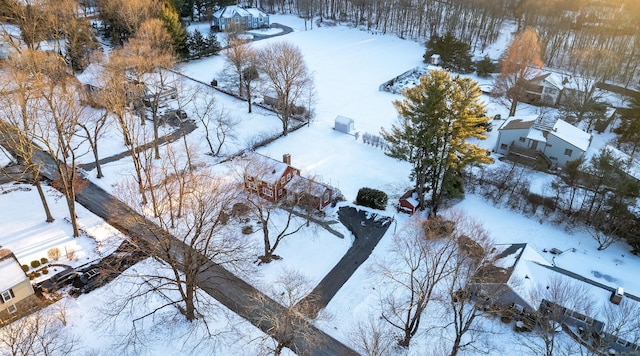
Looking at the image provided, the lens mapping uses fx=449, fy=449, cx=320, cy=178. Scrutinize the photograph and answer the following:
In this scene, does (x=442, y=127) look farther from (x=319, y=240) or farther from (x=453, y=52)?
(x=453, y=52)

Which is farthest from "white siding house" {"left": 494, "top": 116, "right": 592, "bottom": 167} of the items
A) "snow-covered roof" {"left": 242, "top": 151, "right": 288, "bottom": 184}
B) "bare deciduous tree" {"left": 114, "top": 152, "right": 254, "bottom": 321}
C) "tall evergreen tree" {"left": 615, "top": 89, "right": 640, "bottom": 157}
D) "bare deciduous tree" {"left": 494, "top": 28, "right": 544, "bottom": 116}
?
"bare deciduous tree" {"left": 114, "top": 152, "right": 254, "bottom": 321}

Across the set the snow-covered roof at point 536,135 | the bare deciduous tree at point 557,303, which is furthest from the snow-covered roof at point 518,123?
the bare deciduous tree at point 557,303

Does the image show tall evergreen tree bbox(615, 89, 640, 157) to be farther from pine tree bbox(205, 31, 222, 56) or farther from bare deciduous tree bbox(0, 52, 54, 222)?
pine tree bbox(205, 31, 222, 56)

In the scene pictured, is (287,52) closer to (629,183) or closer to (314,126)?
(314,126)

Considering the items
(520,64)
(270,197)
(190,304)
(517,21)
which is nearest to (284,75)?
(270,197)

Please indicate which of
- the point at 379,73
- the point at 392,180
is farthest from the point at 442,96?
the point at 379,73

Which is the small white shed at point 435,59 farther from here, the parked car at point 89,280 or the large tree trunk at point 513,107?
the parked car at point 89,280
